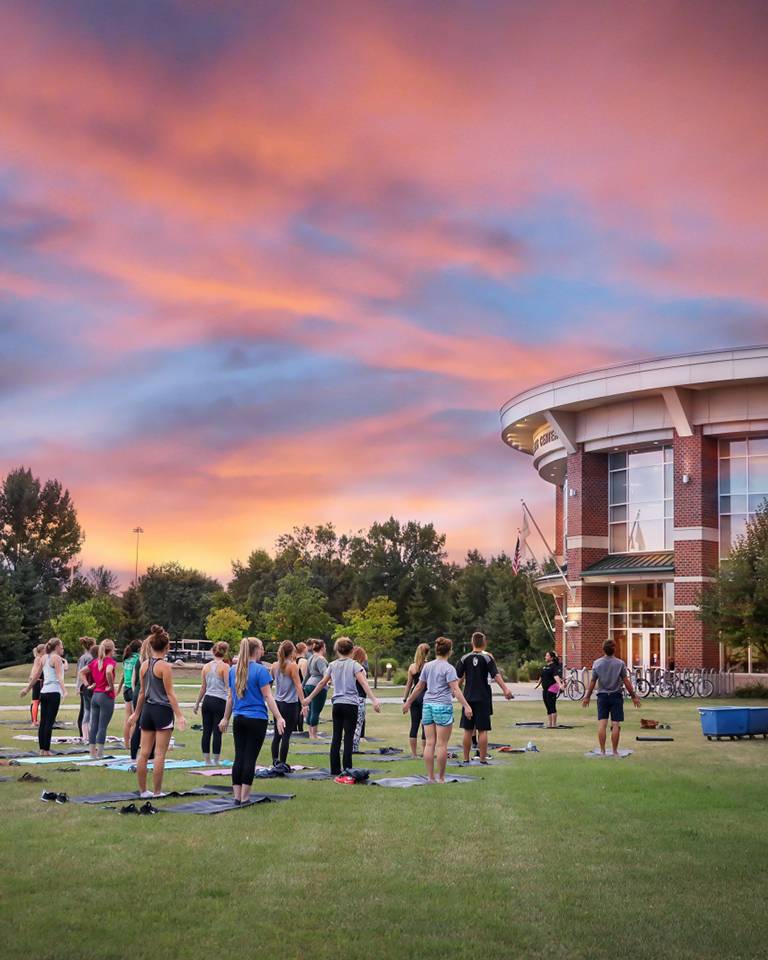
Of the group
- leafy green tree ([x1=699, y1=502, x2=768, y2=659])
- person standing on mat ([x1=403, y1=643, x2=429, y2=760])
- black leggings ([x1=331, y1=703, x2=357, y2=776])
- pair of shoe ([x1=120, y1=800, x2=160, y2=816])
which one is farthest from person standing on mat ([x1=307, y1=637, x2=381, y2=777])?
leafy green tree ([x1=699, y1=502, x2=768, y2=659])

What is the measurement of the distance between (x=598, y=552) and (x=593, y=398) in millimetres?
7662

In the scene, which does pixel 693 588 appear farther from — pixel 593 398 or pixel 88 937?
pixel 88 937

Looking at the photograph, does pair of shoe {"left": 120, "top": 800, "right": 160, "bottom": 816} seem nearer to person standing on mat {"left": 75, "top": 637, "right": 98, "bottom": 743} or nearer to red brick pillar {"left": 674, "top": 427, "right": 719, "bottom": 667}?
person standing on mat {"left": 75, "top": 637, "right": 98, "bottom": 743}

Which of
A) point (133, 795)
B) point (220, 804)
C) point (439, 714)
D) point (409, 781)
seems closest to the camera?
point (220, 804)

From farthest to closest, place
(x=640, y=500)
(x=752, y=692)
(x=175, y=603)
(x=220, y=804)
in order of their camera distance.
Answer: (x=175, y=603)
(x=640, y=500)
(x=752, y=692)
(x=220, y=804)

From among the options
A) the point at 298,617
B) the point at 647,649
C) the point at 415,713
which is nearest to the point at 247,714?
the point at 415,713

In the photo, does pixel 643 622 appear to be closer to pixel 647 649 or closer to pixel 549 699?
pixel 647 649

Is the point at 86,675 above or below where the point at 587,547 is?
below

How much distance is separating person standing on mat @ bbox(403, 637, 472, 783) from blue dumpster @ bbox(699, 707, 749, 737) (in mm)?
10130

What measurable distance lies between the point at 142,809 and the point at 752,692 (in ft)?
122

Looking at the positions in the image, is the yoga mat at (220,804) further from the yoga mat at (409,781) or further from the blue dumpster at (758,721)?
the blue dumpster at (758,721)

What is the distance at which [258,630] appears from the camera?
102875mm

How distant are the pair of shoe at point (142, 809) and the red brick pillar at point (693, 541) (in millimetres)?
39654

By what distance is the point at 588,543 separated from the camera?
5406cm
